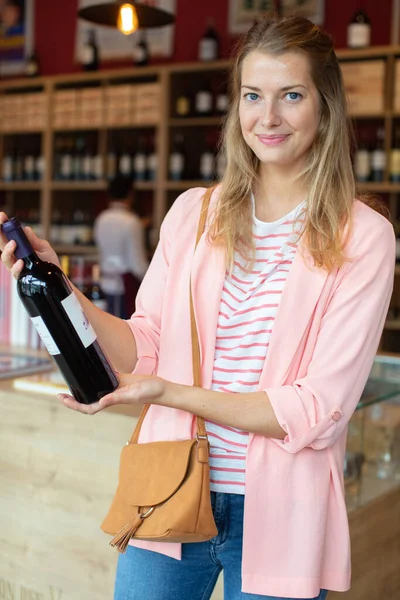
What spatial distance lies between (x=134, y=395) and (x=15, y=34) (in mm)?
5942

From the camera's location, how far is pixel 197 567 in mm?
1305

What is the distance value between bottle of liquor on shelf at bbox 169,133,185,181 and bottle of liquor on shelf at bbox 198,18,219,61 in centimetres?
53

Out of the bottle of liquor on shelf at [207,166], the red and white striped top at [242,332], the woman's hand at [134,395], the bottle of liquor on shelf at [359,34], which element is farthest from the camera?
the bottle of liquor on shelf at [207,166]

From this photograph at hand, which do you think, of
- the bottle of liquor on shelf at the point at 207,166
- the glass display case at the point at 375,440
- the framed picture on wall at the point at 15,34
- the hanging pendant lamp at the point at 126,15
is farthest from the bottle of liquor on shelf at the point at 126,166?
the glass display case at the point at 375,440

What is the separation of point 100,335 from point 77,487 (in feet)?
2.52

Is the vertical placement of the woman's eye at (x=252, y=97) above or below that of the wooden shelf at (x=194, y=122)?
below

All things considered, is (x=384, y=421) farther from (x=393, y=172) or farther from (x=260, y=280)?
(x=393, y=172)

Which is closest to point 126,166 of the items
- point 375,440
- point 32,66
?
point 32,66

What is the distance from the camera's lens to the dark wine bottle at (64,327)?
46.8 inches

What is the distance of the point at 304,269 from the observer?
1.28 meters

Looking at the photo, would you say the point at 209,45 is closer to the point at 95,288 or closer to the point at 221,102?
the point at 221,102

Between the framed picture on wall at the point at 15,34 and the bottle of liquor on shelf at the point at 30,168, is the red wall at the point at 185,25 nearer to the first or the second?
the framed picture on wall at the point at 15,34

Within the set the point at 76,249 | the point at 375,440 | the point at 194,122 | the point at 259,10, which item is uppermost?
the point at 259,10

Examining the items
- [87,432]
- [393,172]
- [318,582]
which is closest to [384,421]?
[87,432]
